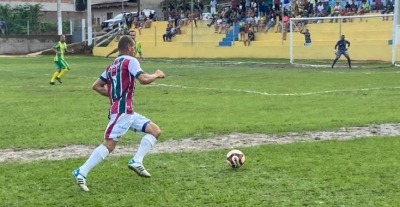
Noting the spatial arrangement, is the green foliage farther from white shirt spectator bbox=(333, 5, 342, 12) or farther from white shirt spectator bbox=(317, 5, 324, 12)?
white shirt spectator bbox=(333, 5, 342, 12)

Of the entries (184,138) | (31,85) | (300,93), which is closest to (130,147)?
(184,138)

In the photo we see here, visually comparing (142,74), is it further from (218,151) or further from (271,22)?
(271,22)

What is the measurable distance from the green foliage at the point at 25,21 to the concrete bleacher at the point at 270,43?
936 centimetres

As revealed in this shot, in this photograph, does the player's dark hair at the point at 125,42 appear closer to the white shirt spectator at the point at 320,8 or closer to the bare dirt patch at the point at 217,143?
the bare dirt patch at the point at 217,143

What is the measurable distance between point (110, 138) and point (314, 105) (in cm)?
857

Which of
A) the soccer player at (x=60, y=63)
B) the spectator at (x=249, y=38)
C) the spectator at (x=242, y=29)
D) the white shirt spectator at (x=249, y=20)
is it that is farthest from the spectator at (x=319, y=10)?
the soccer player at (x=60, y=63)

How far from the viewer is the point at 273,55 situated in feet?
131

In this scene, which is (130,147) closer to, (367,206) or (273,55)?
(367,206)

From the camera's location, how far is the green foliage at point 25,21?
5747 cm

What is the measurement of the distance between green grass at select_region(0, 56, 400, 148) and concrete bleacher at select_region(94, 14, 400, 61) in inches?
483

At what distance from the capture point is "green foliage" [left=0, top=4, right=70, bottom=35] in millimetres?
57469

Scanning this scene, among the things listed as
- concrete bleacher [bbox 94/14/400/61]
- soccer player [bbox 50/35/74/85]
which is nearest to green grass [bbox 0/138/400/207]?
soccer player [bbox 50/35/74/85]

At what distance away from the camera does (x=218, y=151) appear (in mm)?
9445

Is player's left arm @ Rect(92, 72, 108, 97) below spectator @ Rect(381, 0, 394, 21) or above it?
below
